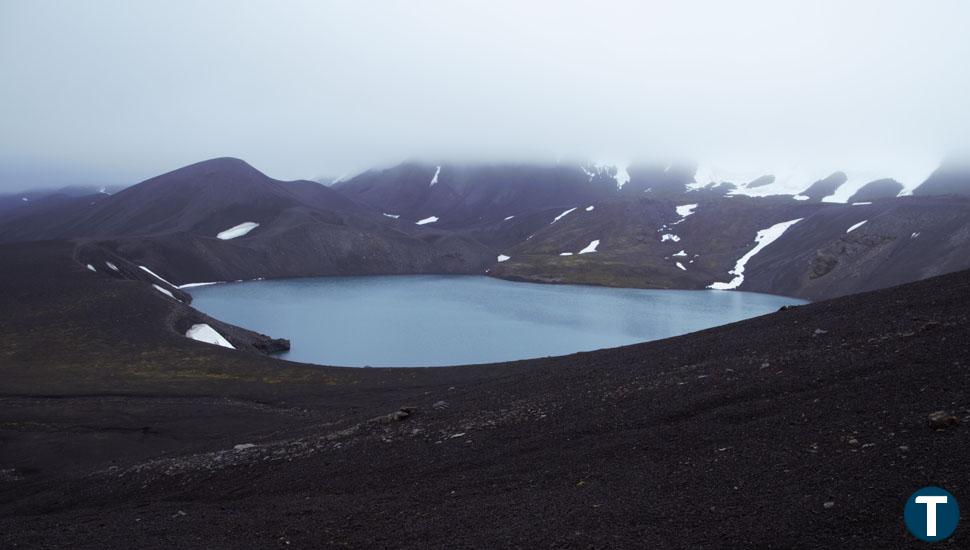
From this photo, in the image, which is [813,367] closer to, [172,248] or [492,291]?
[492,291]

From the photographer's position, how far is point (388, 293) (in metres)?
102

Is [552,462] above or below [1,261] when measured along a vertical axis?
below

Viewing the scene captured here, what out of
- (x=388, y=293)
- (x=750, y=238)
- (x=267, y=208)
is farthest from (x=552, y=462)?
(x=267, y=208)

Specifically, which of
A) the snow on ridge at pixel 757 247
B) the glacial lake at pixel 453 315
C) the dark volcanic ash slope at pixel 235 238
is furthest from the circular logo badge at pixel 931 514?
the snow on ridge at pixel 757 247

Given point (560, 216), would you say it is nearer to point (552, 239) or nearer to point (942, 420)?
point (552, 239)

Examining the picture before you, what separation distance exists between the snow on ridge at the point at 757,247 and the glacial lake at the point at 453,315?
19.2 ft

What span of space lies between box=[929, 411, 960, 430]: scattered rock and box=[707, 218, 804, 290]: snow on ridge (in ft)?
360

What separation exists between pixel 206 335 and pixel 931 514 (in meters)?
49.1

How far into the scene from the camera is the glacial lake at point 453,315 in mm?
55688

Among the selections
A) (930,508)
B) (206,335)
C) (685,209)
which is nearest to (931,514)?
(930,508)

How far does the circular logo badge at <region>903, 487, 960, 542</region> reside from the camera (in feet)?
27.1

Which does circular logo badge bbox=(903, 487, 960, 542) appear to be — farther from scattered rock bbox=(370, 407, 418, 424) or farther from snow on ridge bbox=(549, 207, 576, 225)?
snow on ridge bbox=(549, 207, 576, 225)

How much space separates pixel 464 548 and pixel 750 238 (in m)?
140

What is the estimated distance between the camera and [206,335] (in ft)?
163
